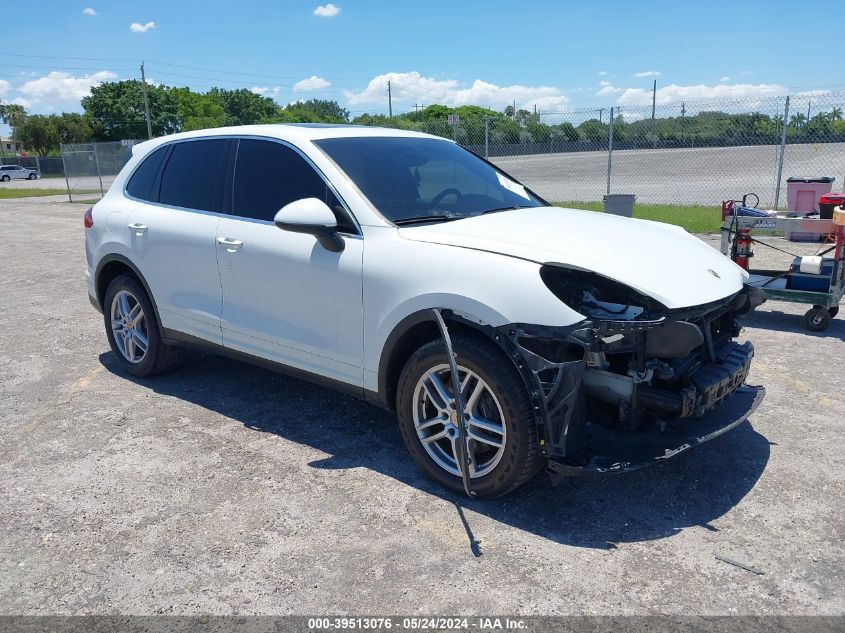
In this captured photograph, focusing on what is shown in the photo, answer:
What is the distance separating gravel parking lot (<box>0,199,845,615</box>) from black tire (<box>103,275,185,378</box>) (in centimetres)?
32

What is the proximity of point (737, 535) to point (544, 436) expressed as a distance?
1013 mm

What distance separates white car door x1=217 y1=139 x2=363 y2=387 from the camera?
389cm

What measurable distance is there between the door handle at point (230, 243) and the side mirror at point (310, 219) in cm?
69

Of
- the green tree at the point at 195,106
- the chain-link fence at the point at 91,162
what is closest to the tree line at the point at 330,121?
the green tree at the point at 195,106

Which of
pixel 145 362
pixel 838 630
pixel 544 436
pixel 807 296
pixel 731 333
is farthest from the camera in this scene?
pixel 807 296

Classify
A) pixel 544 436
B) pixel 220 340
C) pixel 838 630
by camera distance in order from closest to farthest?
pixel 838 630
pixel 544 436
pixel 220 340

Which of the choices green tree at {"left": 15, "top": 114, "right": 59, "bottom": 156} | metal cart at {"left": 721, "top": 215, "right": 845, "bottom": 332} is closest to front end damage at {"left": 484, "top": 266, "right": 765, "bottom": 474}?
metal cart at {"left": 721, "top": 215, "right": 845, "bottom": 332}

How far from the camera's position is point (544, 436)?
3197 millimetres

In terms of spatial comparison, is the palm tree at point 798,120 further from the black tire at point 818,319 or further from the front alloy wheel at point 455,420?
the front alloy wheel at point 455,420

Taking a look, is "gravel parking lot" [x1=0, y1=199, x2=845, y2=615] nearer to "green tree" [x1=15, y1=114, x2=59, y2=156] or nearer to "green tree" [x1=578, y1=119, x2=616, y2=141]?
"green tree" [x1=578, y1=119, x2=616, y2=141]

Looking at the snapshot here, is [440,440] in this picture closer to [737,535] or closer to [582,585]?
[582,585]

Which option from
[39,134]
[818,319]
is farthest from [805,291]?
[39,134]

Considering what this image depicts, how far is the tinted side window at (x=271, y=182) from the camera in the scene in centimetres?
415

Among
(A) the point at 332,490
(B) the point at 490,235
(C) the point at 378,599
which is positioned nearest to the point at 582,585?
(C) the point at 378,599
